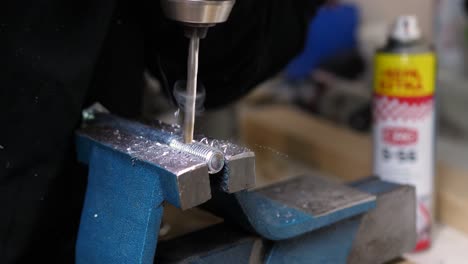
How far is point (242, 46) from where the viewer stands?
73 centimetres

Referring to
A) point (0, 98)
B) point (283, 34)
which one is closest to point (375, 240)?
point (283, 34)

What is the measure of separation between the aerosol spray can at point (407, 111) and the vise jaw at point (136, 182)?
0.33 m

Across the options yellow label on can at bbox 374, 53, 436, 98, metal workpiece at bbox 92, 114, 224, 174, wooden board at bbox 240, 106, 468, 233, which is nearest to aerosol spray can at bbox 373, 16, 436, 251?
yellow label on can at bbox 374, 53, 436, 98

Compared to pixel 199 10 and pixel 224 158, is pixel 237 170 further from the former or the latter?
pixel 199 10

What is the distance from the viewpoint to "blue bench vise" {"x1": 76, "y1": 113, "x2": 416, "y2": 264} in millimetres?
521

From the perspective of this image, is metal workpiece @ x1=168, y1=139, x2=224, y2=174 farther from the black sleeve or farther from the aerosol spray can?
the aerosol spray can

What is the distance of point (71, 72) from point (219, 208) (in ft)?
0.64

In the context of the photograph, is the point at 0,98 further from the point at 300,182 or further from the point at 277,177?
the point at 277,177

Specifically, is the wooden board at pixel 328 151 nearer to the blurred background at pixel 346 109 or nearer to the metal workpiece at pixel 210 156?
the blurred background at pixel 346 109

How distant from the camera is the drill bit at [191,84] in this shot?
1.80ft

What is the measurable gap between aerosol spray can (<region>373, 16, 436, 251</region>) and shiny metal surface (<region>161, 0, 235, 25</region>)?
1.15 feet

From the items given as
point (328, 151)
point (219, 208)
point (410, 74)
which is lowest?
point (328, 151)

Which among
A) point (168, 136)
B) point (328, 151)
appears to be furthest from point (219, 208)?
point (328, 151)

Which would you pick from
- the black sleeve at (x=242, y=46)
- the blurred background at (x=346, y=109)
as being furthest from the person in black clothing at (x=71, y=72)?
the blurred background at (x=346, y=109)
